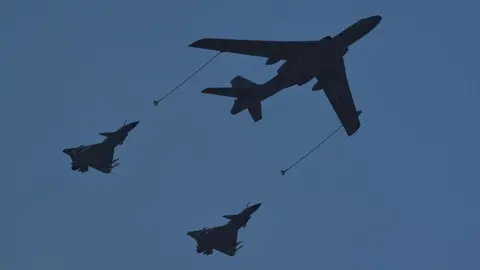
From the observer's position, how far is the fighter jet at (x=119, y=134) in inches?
4222

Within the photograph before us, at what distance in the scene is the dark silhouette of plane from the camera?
3679 inches

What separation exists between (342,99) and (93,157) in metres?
28.2

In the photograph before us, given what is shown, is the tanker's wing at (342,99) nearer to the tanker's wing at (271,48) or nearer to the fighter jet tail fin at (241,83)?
the tanker's wing at (271,48)

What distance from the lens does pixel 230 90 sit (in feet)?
330

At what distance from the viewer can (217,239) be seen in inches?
4264

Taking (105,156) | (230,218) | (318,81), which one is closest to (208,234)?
(230,218)

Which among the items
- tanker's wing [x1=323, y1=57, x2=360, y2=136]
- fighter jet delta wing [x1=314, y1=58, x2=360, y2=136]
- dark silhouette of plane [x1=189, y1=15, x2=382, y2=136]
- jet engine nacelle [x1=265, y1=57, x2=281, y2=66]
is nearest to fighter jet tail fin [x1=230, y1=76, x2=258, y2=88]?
dark silhouette of plane [x1=189, y1=15, x2=382, y2=136]

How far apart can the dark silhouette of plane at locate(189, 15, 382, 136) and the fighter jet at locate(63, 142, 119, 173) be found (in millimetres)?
16264

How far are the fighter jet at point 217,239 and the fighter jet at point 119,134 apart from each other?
1330 cm

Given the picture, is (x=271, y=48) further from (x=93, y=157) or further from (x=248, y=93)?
(x=93, y=157)

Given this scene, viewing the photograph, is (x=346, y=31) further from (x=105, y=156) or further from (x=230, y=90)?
(x=105, y=156)

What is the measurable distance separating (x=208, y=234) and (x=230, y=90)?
17.2 metres

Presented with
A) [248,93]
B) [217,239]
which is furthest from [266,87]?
[217,239]

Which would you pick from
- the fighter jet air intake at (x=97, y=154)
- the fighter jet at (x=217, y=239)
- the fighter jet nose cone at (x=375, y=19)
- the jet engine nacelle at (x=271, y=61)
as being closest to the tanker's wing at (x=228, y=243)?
the fighter jet at (x=217, y=239)
